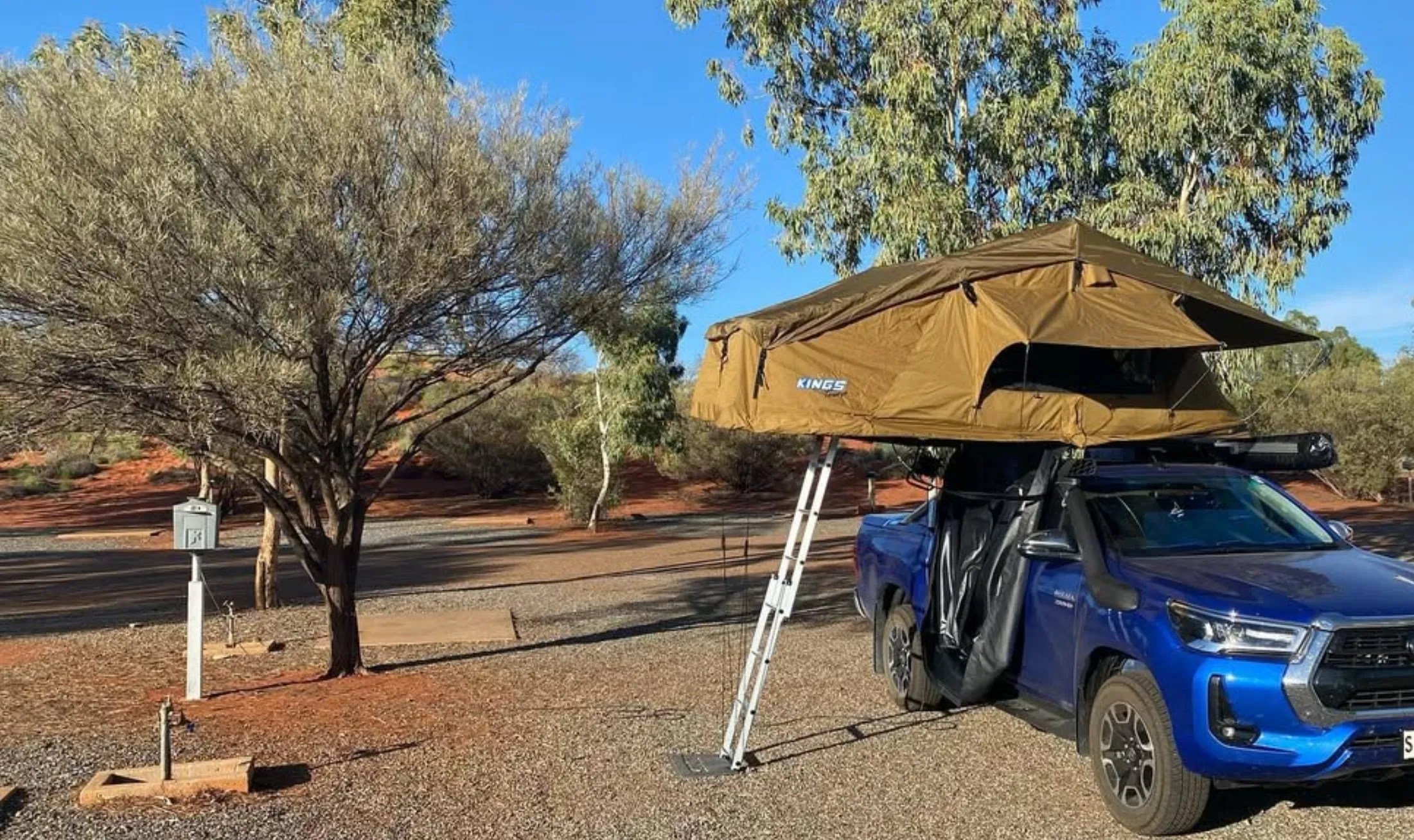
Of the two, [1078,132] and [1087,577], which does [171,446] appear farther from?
[1078,132]

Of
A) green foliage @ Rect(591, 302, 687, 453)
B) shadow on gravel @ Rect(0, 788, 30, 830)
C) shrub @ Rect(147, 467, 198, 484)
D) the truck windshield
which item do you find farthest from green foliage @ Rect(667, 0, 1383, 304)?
shrub @ Rect(147, 467, 198, 484)

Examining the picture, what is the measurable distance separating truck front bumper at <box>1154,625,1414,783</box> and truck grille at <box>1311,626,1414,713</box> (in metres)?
0.03

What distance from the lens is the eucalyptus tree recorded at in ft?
→ 24.4

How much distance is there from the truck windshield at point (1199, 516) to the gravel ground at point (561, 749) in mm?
1275

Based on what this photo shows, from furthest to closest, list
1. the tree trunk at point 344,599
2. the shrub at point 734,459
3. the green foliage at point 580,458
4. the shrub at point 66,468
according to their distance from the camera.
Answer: the shrub at point 66,468 → the shrub at point 734,459 → the green foliage at point 580,458 → the tree trunk at point 344,599

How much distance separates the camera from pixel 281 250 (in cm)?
805

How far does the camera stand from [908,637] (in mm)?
7973

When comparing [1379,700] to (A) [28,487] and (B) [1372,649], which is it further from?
(A) [28,487]

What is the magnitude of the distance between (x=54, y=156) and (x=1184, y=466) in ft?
24.2

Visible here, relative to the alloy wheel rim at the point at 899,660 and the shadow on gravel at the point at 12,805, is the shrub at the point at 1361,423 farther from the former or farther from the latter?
the shadow on gravel at the point at 12,805

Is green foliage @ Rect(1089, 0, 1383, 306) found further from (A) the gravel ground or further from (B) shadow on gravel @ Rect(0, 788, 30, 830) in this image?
(B) shadow on gravel @ Rect(0, 788, 30, 830)

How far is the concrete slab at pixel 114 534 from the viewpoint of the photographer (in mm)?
29297

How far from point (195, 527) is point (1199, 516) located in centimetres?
719

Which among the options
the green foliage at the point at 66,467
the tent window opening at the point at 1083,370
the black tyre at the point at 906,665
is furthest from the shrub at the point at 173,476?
the tent window opening at the point at 1083,370
